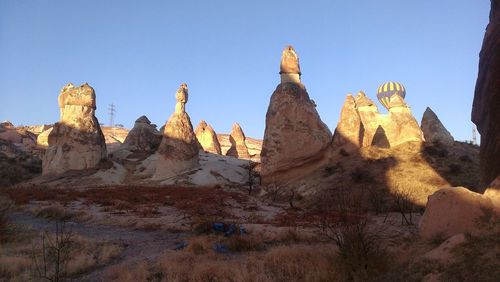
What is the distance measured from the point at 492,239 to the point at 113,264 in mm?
6955

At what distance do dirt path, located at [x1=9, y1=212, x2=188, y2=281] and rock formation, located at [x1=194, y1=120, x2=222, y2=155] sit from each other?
3771cm

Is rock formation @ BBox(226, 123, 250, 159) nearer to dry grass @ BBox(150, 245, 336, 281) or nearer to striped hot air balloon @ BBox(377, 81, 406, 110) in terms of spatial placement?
striped hot air balloon @ BBox(377, 81, 406, 110)

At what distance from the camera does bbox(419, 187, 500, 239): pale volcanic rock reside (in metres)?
6.16

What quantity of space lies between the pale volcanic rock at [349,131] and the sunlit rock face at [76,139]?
22.1 m

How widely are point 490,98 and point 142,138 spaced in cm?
4201

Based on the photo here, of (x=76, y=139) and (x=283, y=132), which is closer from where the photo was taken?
(x=283, y=132)

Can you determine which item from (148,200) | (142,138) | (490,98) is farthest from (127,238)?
(142,138)

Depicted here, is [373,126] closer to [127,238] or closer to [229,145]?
[127,238]

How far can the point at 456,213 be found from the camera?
6500 millimetres

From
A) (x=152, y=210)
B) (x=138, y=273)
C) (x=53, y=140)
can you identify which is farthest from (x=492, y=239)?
(x=53, y=140)

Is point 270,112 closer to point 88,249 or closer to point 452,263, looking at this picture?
point 88,249

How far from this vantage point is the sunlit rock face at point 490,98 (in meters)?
7.73

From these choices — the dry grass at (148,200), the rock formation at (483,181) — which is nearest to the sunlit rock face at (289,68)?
the dry grass at (148,200)

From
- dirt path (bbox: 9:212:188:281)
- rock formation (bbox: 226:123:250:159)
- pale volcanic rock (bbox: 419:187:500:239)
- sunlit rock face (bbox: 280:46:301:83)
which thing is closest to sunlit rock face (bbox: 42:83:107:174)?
sunlit rock face (bbox: 280:46:301:83)
